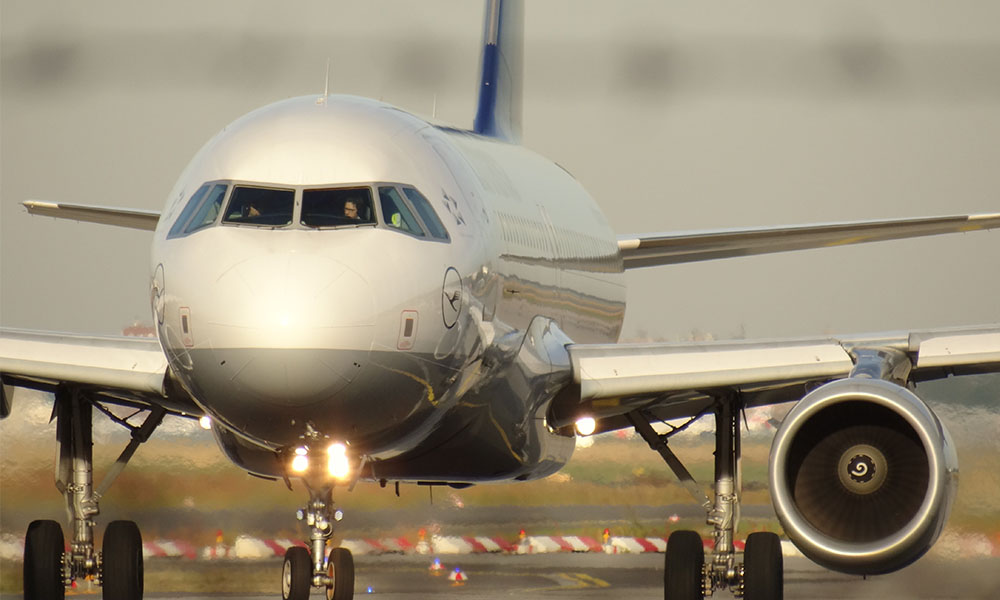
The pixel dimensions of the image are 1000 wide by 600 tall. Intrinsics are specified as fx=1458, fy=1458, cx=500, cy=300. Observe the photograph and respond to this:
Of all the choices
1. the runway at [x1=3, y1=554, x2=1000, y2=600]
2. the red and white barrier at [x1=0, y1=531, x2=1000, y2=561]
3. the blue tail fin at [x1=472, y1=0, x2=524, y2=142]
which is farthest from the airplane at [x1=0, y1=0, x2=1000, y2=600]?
Result: the red and white barrier at [x1=0, y1=531, x2=1000, y2=561]

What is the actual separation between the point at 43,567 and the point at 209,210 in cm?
547

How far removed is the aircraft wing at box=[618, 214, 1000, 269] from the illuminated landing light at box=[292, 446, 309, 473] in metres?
7.15

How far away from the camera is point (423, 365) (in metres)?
7.92

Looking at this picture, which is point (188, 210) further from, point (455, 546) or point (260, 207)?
point (455, 546)

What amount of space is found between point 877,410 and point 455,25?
724 cm

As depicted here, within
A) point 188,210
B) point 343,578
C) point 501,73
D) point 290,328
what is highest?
point 501,73

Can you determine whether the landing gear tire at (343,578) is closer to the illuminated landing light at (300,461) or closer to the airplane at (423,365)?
the airplane at (423,365)

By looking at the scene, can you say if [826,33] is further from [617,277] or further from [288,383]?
[617,277]

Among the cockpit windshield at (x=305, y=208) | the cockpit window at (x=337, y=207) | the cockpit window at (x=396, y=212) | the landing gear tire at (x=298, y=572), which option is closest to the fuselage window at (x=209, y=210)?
the cockpit windshield at (x=305, y=208)

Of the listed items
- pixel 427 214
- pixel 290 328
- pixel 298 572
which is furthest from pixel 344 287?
pixel 298 572

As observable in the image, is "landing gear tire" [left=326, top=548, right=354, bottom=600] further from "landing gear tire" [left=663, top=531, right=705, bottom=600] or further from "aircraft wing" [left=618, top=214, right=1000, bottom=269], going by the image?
"aircraft wing" [left=618, top=214, right=1000, bottom=269]

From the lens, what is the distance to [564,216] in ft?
44.6

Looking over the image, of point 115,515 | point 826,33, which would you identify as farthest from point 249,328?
point 115,515

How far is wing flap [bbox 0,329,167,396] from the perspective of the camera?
10.3 metres
